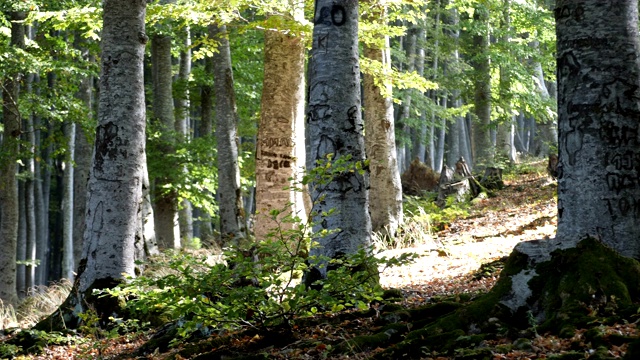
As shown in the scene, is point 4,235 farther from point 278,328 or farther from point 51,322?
point 278,328

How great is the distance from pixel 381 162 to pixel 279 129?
2.41 m

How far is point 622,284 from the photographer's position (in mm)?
4457

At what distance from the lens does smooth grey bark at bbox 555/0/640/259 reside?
187 inches

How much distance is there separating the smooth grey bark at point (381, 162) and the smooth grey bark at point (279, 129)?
177cm

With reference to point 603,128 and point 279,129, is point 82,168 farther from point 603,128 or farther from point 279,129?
point 603,128

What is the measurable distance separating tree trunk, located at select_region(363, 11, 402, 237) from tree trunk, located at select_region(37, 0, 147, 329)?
18.4ft

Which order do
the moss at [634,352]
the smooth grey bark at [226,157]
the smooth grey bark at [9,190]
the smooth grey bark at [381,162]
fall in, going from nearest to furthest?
the moss at [634,352] < the smooth grey bark at [381,162] < the smooth grey bark at [226,157] < the smooth grey bark at [9,190]

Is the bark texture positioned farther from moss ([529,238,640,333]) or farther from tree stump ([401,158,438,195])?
moss ([529,238,640,333])

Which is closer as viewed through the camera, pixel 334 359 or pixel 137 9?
pixel 334 359

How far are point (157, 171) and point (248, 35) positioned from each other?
20.5 ft

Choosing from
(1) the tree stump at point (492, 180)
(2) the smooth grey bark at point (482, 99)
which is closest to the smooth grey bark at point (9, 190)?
(1) the tree stump at point (492, 180)

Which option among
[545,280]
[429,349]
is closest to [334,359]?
[429,349]

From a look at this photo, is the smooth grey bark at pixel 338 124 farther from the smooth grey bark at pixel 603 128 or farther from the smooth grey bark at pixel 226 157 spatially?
the smooth grey bark at pixel 226 157

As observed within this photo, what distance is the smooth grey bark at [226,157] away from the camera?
1356 cm
